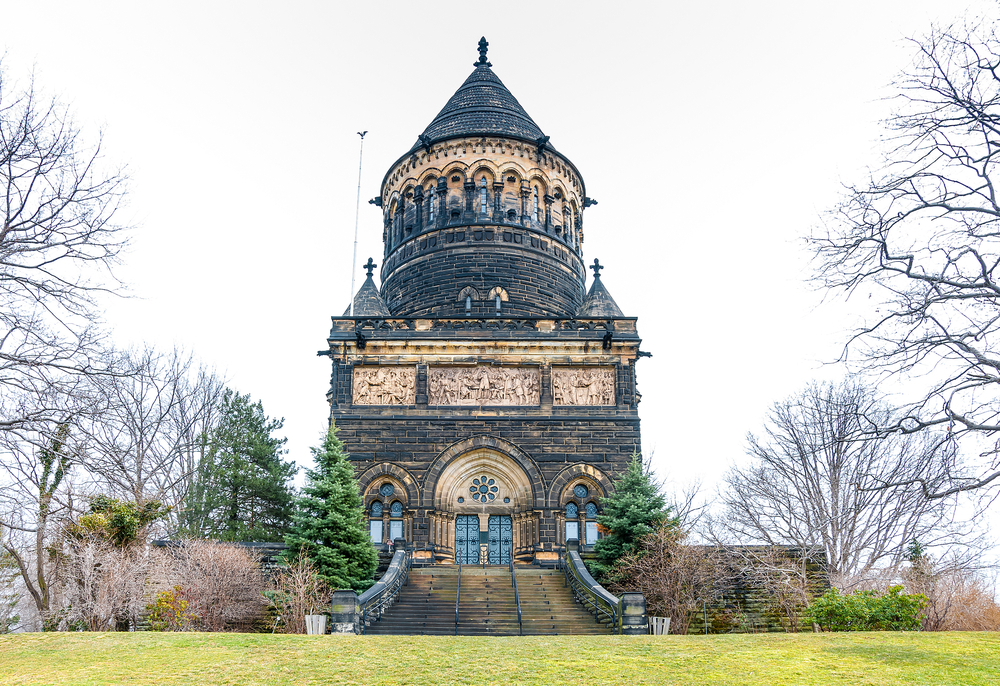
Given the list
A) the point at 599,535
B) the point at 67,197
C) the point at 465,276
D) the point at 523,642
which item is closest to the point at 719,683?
the point at 523,642

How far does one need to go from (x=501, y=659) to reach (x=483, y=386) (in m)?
15.2

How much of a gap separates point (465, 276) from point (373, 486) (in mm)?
8980

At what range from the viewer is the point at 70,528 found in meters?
17.6

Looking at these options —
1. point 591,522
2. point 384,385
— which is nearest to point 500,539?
point 591,522

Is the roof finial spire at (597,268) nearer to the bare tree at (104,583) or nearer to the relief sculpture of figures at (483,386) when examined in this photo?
the relief sculpture of figures at (483,386)

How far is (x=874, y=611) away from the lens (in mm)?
15570

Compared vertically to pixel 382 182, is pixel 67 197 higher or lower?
lower

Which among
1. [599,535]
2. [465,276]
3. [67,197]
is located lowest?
[599,535]

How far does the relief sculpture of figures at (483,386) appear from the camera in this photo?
26.3 meters

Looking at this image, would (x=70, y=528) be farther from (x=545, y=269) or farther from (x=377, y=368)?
(x=545, y=269)

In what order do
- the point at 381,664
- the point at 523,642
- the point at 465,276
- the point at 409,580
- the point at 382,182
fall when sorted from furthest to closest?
1. the point at 382,182
2. the point at 465,276
3. the point at 409,580
4. the point at 523,642
5. the point at 381,664

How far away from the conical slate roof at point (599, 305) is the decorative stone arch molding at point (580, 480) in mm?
5507

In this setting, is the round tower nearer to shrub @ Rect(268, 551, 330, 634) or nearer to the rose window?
the rose window

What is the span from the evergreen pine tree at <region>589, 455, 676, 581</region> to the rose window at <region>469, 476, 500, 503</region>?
4.63m
